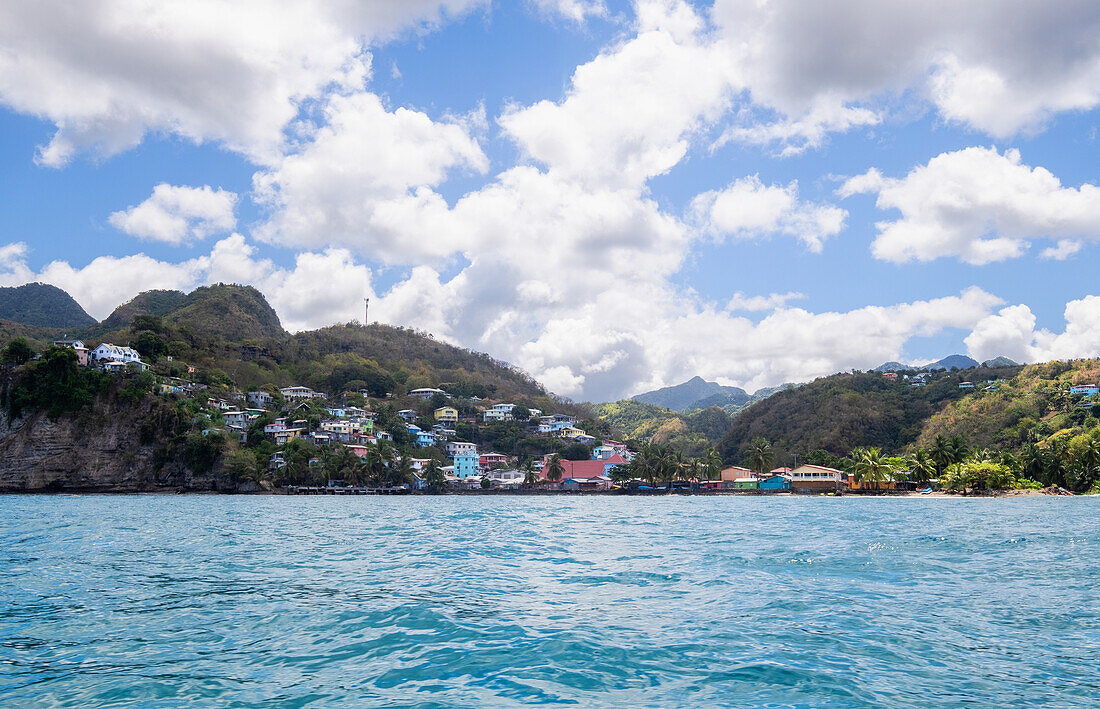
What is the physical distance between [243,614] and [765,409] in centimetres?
17600

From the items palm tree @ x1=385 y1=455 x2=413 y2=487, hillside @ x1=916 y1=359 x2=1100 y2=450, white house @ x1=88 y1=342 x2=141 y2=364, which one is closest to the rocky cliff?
white house @ x1=88 y1=342 x2=141 y2=364

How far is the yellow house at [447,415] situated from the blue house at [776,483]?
73811 millimetres

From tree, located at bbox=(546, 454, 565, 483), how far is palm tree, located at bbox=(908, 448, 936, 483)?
5471 centimetres

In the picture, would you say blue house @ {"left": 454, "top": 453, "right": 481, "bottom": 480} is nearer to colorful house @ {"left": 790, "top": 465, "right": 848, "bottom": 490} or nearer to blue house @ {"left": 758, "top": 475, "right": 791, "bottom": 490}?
blue house @ {"left": 758, "top": 475, "right": 791, "bottom": 490}

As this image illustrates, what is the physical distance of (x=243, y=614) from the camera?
12.4 meters

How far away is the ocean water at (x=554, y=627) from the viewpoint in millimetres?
7930

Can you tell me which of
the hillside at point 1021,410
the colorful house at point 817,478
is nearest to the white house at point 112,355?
the colorful house at point 817,478

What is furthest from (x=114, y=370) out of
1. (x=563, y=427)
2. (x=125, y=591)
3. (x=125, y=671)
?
(x=125, y=671)

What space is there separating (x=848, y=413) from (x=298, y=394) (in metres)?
119

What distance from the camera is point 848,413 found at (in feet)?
489

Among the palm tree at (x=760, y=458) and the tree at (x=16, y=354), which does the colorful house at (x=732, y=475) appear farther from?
the tree at (x=16, y=354)

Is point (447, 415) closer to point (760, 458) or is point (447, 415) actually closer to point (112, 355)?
point (112, 355)

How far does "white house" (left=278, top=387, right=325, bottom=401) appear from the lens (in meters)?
141

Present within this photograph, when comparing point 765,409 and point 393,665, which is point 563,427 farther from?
point 393,665
